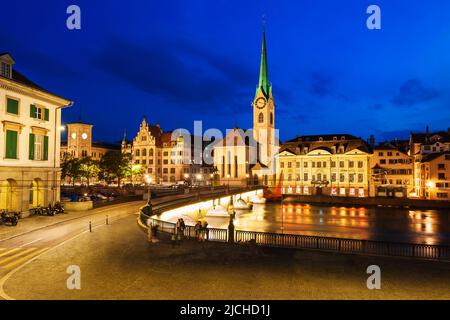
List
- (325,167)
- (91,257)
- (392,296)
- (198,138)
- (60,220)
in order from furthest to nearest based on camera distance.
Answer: (198,138), (325,167), (60,220), (91,257), (392,296)

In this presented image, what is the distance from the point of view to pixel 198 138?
12306 cm

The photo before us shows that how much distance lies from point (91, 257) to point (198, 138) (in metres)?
107

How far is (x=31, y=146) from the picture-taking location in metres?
30.5

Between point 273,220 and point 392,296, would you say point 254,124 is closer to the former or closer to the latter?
point 273,220

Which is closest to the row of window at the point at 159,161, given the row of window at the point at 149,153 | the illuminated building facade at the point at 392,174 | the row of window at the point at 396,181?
the row of window at the point at 149,153

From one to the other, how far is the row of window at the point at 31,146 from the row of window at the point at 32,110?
1.86 meters

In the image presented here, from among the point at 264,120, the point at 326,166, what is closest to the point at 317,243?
the point at 326,166

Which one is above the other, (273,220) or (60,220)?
(60,220)

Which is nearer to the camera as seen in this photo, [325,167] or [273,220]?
[273,220]

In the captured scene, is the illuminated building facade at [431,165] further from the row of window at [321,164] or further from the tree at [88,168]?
the tree at [88,168]

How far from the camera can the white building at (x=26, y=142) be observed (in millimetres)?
27422
